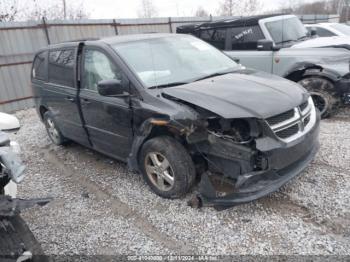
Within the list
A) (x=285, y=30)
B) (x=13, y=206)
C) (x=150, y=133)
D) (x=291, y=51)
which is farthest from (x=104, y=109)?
(x=285, y=30)

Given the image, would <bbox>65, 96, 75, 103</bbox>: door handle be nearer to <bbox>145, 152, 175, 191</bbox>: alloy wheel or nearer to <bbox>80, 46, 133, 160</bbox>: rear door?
<bbox>80, 46, 133, 160</bbox>: rear door

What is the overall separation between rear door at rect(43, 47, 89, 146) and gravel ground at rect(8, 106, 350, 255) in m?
0.79

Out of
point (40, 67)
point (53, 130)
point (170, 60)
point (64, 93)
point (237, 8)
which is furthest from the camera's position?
point (237, 8)

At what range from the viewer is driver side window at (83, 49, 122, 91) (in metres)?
3.77

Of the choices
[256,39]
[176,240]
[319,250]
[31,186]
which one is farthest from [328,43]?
[31,186]

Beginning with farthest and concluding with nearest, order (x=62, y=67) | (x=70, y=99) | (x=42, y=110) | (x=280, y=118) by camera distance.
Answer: (x=42, y=110) < (x=62, y=67) < (x=70, y=99) < (x=280, y=118)

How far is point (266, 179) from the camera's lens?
2936 millimetres

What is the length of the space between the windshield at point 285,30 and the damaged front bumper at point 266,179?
12.3 ft

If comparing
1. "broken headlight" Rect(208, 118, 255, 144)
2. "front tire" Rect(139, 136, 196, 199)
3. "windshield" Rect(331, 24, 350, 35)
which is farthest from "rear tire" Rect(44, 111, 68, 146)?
"windshield" Rect(331, 24, 350, 35)

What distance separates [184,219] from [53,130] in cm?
341

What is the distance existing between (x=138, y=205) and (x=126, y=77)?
4.86ft

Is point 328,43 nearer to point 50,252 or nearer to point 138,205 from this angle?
point 138,205

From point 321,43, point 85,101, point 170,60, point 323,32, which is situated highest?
point 170,60

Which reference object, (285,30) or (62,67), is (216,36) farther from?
(62,67)
